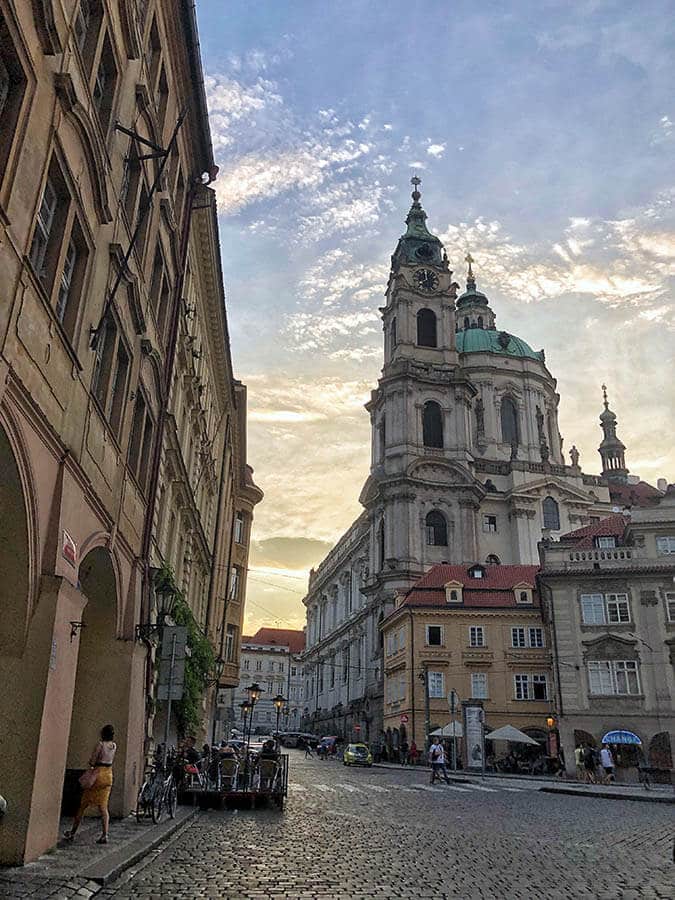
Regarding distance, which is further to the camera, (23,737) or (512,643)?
(512,643)

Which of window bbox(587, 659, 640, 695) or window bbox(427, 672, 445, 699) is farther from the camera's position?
window bbox(427, 672, 445, 699)

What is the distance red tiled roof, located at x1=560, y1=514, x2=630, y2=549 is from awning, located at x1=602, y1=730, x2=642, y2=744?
1025cm

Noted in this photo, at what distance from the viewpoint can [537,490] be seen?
79.2 m

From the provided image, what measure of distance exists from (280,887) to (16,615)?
15.4 feet

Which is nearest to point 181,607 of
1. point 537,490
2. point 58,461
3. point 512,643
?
point 58,461

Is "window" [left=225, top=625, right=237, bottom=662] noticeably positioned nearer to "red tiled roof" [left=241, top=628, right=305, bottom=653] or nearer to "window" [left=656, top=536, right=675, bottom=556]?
"window" [left=656, top=536, right=675, bottom=556]

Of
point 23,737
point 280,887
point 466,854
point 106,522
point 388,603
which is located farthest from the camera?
point 388,603

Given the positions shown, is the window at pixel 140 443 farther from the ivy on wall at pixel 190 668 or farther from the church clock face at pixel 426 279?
the church clock face at pixel 426 279

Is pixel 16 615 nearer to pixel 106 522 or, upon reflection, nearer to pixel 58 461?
pixel 58 461

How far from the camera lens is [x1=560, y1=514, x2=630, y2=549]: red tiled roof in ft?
155

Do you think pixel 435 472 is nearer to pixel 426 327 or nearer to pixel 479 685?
pixel 426 327

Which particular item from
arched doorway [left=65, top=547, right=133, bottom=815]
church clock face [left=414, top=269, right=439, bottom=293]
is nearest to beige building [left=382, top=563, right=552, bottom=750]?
arched doorway [left=65, top=547, right=133, bottom=815]

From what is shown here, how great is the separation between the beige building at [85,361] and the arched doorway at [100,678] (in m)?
0.03

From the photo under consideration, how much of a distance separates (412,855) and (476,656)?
4165 cm
